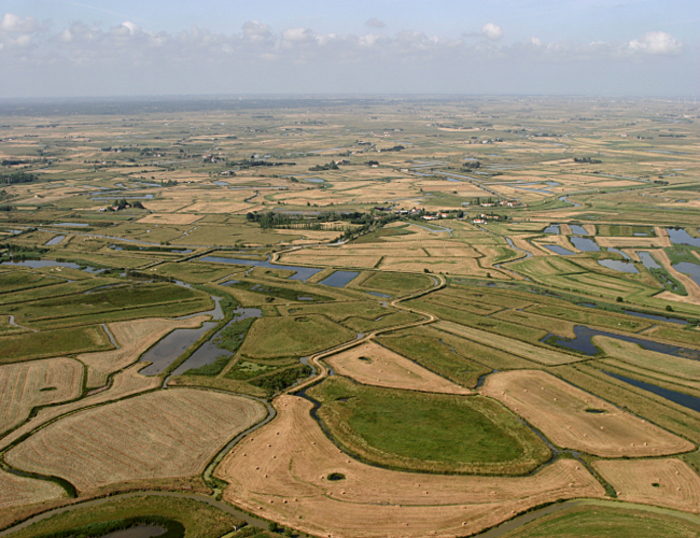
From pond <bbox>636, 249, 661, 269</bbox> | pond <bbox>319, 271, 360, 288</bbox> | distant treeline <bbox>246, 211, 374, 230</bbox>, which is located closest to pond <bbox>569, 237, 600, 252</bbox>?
pond <bbox>636, 249, 661, 269</bbox>

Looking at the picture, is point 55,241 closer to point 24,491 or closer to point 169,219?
point 169,219

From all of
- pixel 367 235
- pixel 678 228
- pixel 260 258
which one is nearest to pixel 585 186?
pixel 678 228

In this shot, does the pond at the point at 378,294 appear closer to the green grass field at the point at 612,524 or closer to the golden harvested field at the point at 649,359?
the golden harvested field at the point at 649,359

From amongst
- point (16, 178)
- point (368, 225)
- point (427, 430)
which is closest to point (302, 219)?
point (368, 225)

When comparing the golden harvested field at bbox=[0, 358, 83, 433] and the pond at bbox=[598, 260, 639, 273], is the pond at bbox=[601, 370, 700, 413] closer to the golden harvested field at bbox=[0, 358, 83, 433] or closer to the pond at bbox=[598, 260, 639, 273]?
the pond at bbox=[598, 260, 639, 273]

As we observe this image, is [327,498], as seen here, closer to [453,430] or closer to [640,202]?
[453,430]

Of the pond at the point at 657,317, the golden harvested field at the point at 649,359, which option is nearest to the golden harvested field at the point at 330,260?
the pond at the point at 657,317
